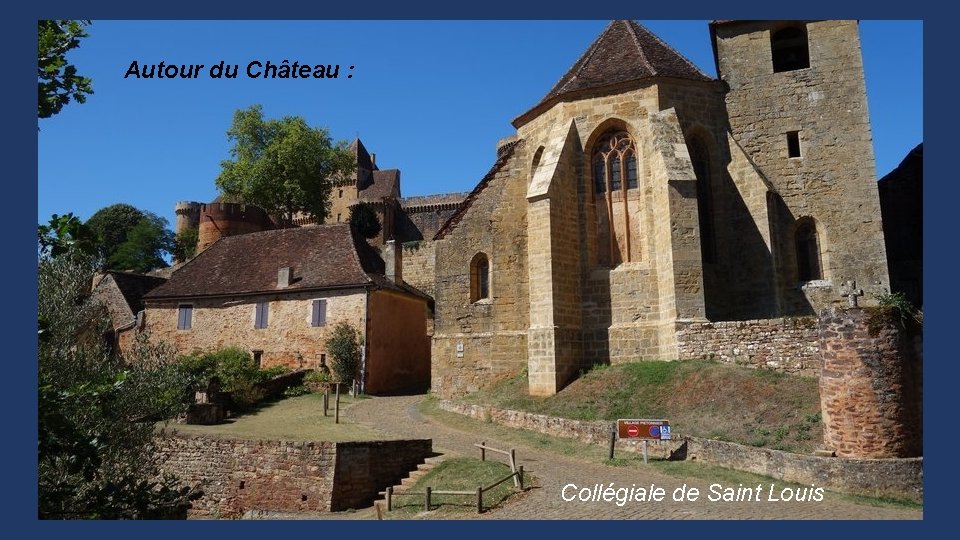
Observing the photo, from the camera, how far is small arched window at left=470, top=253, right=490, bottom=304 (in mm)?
25375

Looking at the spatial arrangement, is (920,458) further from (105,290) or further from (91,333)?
(105,290)

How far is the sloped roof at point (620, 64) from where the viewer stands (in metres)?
23.4

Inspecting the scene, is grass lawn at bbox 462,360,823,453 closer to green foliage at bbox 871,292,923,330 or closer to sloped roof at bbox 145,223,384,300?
green foliage at bbox 871,292,923,330

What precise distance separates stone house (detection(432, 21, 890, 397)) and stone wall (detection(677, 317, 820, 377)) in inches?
34.6

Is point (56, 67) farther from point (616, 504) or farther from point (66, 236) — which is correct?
point (616, 504)

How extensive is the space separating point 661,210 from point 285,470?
42.4 feet

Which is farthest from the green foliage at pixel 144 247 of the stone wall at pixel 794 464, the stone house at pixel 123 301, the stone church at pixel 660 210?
the stone wall at pixel 794 464

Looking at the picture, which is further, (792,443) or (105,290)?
(105,290)

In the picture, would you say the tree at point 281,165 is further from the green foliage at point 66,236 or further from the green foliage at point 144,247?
the green foliage at point 66,236

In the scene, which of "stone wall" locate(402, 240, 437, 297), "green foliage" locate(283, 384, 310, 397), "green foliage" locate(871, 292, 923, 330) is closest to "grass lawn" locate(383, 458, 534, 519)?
"green foliage" locate(871, 292, 923, 330)

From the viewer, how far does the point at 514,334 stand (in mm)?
24344

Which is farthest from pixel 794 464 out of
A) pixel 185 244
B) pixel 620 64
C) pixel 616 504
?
pixel 185 244

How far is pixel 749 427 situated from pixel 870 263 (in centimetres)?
1055

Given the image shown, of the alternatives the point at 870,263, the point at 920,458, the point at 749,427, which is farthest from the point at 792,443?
the point at 870,263
